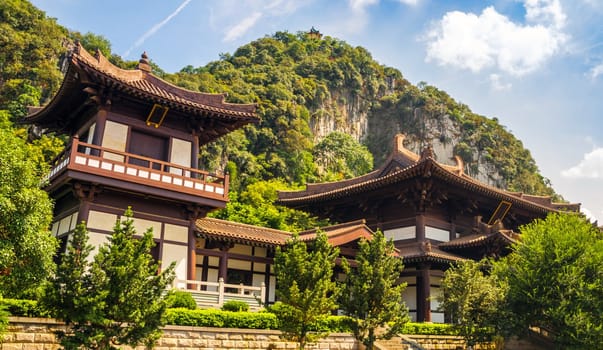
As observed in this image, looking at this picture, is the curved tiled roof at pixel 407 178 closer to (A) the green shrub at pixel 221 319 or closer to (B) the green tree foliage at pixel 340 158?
(A) the green shrub at pixel 221 319

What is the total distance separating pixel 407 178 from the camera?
28391mm

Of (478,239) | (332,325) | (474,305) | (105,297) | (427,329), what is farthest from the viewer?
(478,239)

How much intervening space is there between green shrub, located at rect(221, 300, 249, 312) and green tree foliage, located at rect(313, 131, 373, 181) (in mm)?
58666

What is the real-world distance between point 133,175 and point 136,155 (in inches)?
43.5

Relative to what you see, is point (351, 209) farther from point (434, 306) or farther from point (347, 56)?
point (347, 56)

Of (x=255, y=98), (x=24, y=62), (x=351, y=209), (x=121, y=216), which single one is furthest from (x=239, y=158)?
(x=121, y=216)

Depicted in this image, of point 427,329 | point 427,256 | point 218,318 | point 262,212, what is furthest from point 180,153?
point 262,212

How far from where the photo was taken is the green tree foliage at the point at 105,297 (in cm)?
1294

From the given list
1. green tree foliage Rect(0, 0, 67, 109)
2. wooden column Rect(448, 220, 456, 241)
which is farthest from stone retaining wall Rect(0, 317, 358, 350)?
green tree foliage Rect(0, 0, 67, 109)

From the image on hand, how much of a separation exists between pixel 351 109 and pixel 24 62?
203ft

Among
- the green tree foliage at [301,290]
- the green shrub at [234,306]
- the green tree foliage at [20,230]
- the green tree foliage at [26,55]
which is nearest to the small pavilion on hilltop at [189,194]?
the green shrub at [234,306]

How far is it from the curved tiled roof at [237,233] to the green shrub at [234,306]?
14.2 ft

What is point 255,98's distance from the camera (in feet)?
256

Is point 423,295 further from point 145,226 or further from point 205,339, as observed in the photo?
point 145,226
